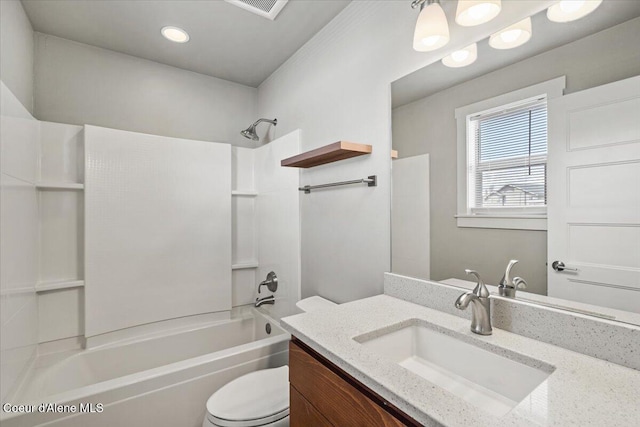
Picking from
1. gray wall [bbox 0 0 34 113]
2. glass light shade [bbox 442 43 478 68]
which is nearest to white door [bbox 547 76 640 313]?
glass light shade [bbox 442 43 478 68]

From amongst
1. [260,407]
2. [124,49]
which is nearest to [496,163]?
[260,407]

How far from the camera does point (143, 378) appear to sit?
4.63 feet

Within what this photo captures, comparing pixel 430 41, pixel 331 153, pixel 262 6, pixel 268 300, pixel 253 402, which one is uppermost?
pixel 262 6

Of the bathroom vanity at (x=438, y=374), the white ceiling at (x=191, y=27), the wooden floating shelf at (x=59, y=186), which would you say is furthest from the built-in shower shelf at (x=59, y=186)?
the bathroom vanity at (x=438, y=374)

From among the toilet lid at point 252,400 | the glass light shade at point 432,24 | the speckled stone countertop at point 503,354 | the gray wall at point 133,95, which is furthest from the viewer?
the gray wall at point 133,95

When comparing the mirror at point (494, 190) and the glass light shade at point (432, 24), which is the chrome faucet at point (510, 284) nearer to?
the mirror at point (494, 190)

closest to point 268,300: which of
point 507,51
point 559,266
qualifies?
point 559,266

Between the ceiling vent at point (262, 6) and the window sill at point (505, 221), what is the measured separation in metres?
1.51

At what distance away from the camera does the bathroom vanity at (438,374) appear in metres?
0.60

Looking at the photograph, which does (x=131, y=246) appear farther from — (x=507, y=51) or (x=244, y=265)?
(x=507, y=51)

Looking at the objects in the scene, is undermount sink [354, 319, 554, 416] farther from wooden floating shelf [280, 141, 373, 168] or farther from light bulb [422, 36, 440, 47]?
light bulb [422, 36, 440, 47]

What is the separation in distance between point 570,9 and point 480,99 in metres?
0.34

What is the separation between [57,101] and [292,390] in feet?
8.01

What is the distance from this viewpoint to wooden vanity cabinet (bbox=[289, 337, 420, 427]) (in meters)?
0.72
